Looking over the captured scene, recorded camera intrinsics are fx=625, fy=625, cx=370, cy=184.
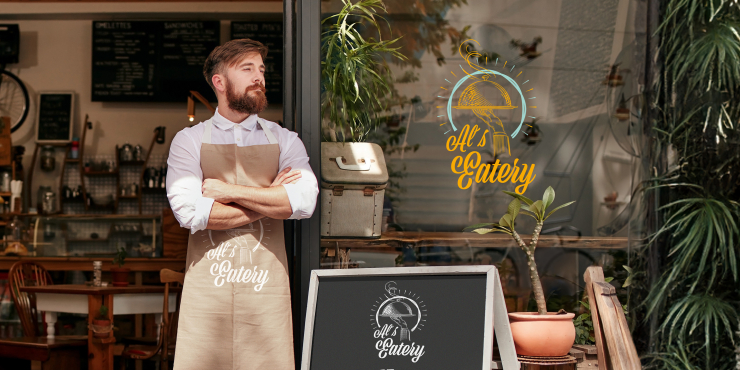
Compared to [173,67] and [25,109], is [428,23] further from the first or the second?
[25,109]

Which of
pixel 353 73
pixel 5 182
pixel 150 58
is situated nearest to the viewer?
pixel 353 73

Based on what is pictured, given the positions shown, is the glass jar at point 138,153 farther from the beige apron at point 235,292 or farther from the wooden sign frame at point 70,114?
the beige apron at point 235,292

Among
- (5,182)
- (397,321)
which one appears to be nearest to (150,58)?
(5,182)

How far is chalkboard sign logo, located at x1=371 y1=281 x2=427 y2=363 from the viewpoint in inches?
80.9

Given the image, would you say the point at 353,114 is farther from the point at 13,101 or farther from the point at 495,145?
the point at 13,101

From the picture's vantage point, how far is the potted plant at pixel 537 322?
2.34m

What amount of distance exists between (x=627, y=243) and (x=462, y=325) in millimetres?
1104

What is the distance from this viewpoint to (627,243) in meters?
2.76

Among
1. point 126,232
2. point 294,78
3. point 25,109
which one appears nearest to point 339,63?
point 294,78

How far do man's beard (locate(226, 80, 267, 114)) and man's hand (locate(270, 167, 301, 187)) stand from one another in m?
0.27

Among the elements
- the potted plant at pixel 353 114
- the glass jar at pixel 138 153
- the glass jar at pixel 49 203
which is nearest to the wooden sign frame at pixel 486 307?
A: the potted plant at pixel 353 114

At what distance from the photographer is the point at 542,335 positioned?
233 centimetres

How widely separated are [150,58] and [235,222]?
536cm

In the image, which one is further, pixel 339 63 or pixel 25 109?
pixel 25 109
